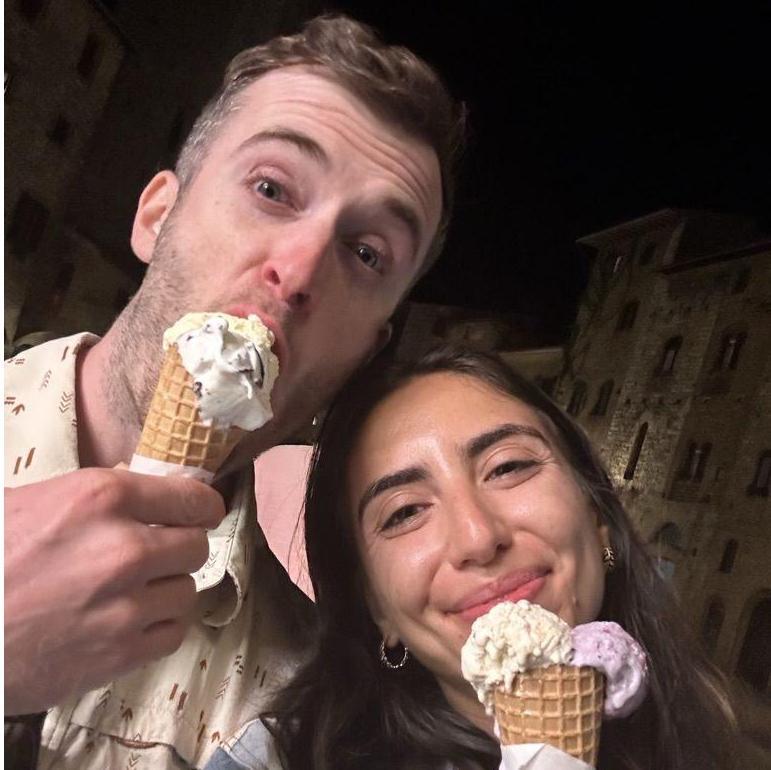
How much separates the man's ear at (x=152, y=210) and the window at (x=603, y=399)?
64 centimetres

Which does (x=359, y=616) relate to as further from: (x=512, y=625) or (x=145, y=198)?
(x=145, y=198)

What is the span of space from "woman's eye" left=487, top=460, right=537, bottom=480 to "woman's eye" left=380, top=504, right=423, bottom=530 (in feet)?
0.32

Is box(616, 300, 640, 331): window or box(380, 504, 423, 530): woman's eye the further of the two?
box(616, 300, 640, 331): window

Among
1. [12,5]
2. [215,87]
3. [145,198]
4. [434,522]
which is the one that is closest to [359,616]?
[434,522]

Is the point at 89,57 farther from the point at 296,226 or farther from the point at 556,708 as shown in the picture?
the point at 556,708

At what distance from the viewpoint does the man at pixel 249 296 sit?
1.00 m

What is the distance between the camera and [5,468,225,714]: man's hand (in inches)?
30.9

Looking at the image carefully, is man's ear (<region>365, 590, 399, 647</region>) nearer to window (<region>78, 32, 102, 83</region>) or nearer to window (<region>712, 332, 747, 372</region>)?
window (<region>712, 332, 747, 372</region>)

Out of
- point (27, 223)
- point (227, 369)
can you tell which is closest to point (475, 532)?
point (227, 369)

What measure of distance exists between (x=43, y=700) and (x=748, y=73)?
4.27 feet

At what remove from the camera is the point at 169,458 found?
0.87 metres

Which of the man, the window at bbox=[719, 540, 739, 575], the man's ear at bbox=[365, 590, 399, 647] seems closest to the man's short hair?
the man

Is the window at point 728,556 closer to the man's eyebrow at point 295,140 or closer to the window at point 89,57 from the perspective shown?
the man's eyebrow at point 295,140

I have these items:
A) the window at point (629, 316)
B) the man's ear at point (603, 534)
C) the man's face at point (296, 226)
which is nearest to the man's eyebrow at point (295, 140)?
the man's face at point (296, 226)
